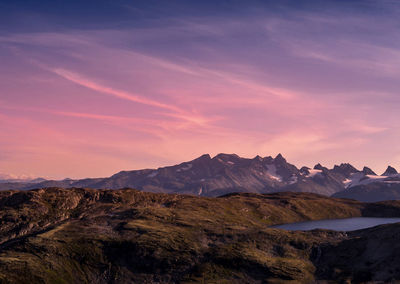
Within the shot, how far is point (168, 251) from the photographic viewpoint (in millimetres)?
112875

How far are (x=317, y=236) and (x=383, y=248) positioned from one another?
31707 millimetres

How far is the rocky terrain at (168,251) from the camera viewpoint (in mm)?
99250

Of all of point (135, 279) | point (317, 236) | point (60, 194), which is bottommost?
point (135, 279)

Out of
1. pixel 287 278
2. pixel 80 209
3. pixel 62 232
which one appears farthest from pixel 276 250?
pixel 80 209

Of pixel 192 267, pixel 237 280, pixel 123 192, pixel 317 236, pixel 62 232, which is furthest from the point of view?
pixel 123 192

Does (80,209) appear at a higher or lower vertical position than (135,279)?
higher

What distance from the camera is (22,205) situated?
146 metres

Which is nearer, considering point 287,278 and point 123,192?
point 287,278

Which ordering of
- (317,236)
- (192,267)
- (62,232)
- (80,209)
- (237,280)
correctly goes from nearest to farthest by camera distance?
(237,280) → (192,267) → (62,232) → (317,236) → (80,209)

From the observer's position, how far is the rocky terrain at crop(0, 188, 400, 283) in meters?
99.2

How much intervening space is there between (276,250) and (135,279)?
48.0 m

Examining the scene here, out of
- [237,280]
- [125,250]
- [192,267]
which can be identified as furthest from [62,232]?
[237,280]

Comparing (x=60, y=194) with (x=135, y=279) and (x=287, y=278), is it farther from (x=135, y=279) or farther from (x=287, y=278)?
(x=287, y=278)

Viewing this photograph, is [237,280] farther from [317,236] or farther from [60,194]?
[60,194]
